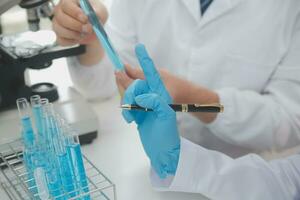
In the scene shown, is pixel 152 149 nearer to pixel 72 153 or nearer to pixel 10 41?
pixel 72 153

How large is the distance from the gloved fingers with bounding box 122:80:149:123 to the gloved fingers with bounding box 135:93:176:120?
32 millimetres

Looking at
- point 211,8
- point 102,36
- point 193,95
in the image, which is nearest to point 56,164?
Result: point 102,36

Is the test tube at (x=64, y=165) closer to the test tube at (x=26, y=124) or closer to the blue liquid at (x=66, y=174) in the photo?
the blue liquid at (x=66, y=174)

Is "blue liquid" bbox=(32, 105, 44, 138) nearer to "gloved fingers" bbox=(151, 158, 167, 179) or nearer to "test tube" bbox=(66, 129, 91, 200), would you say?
"test tube" bbox=(66, 129, 91, 200)

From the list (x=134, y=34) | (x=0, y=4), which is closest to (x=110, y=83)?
(x=134, y=34)

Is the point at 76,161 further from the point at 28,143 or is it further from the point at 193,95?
the point at 193,95

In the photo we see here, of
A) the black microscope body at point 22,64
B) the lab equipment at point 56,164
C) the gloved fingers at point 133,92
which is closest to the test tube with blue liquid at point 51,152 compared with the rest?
the lab equipment at point 56,164

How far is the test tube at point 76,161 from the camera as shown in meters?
0.84

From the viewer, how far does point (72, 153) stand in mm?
841

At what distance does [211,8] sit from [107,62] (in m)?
0.41

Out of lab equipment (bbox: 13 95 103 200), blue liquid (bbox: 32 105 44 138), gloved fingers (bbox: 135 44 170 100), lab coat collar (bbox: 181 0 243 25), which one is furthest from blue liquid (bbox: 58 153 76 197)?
lab coat collar (bbox: 181 0 243 25)

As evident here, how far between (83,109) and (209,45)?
43 centimetres

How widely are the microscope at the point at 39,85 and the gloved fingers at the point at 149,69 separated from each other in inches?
11.7

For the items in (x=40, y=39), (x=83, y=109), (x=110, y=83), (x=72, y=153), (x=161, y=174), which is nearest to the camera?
(x=72, y=153)
